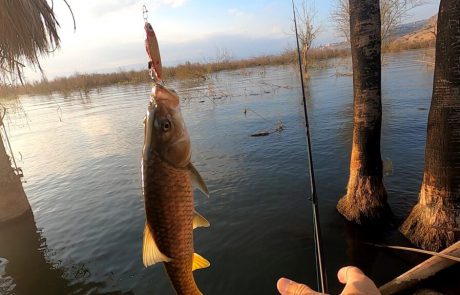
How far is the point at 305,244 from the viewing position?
721cm

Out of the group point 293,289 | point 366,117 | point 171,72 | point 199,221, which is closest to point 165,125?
point 199,221

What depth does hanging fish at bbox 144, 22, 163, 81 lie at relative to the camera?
1.72m

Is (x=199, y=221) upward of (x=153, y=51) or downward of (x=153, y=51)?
downward

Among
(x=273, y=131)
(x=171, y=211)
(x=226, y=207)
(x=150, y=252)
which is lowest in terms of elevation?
(x=226, y=207)

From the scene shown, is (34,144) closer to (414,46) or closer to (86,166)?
(86,166)

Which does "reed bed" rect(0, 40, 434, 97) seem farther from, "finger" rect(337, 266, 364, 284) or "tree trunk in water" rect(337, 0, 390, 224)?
"finger" rect(337, 266, 364, 284)

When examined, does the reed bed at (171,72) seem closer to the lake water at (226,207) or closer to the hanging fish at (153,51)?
the lake water at (226,207)

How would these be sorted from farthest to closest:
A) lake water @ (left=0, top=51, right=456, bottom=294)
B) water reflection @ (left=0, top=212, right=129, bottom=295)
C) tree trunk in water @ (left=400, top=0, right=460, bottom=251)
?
1. water reflection @ (left=0, top=212, right=129, bottom=295)
2. lake water @ (left=0, top=51, right=456, bottom=294)
3. tree trunk in water @ (left=400, top=0, right=460, bottom=251)

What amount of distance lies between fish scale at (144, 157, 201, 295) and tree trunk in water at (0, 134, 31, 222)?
9147mm

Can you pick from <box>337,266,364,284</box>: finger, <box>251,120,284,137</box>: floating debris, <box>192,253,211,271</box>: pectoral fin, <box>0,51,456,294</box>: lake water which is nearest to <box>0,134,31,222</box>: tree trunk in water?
<box>0,51,456,294</box>: lake water

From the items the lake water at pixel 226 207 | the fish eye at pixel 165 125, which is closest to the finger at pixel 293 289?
the fish eye at pixel 165 125

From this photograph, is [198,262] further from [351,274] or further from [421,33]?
[421,33]

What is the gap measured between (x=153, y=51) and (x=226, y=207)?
776 cm

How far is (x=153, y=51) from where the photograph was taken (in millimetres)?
1736
